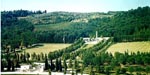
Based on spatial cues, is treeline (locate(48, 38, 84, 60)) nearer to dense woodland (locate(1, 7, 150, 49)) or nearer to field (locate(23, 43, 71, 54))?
field (locate(23, 43, 71, 54))

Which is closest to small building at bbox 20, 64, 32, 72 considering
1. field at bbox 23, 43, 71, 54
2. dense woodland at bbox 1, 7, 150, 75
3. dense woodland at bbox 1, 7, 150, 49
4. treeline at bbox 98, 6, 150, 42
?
dense woodland at bbox 1, 7, 150, 75

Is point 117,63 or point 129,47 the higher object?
point 129,47

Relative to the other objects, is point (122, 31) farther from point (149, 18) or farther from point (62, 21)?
point (62, 21)

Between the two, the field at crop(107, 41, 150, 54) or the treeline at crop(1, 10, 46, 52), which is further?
the treeline at crop(1, 10, 46, 52)

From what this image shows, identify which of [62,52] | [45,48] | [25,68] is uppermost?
[62,52]

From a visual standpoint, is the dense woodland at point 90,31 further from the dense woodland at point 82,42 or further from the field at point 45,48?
the field at point 45,48

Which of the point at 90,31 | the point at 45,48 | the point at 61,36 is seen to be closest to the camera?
the point at 45,48

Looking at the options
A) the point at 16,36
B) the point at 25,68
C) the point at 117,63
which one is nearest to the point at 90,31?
the point at 16,36

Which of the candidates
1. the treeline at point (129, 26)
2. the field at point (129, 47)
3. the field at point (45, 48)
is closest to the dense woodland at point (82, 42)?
the treeline at point (129, 26)

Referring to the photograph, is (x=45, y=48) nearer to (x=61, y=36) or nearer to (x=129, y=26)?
(x=61, y=36)
